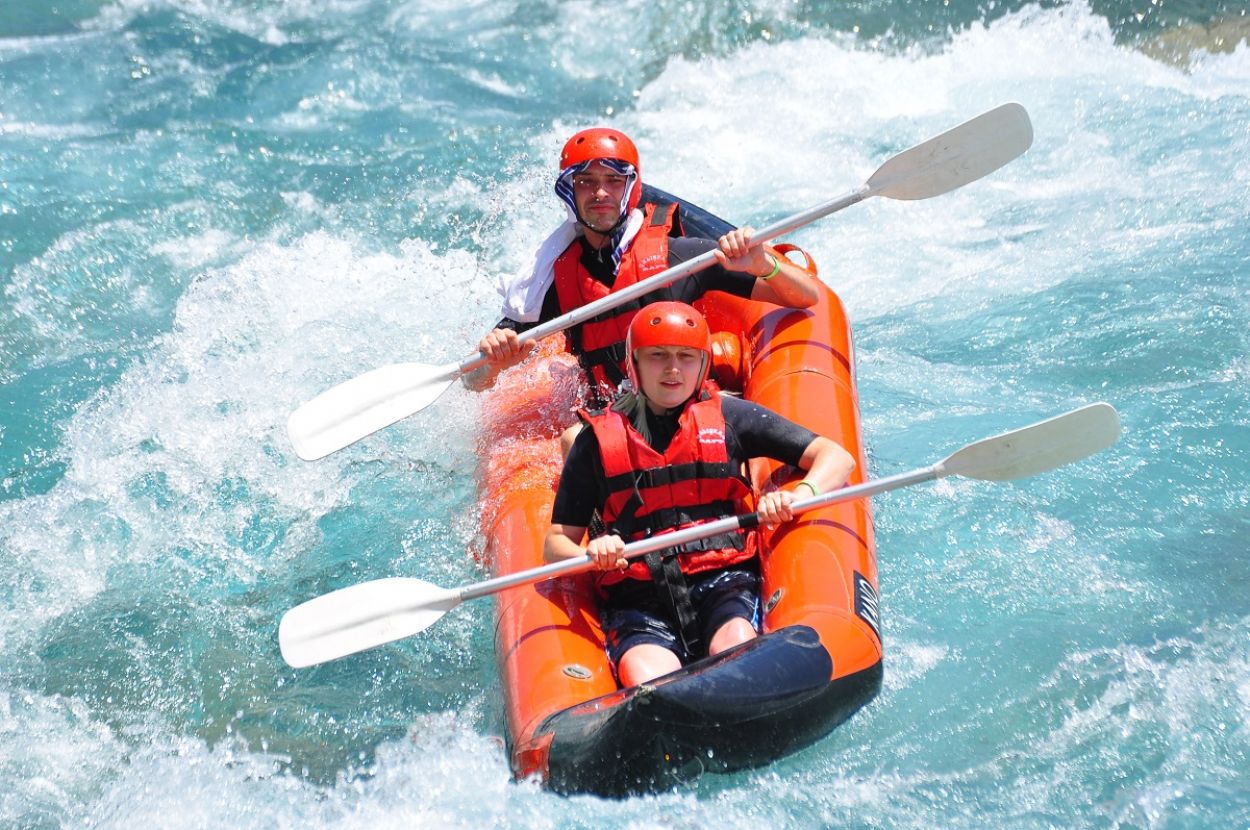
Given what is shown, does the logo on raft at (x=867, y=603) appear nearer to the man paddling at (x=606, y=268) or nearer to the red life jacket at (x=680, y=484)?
the red life jacket at (x=680, y=484)

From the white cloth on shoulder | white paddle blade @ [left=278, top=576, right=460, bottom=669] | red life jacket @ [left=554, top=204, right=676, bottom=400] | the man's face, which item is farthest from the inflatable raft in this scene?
the man's face

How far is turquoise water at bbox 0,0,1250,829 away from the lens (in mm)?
3457

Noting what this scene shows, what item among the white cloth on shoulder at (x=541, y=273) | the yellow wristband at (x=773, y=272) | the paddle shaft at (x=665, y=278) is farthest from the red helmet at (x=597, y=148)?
the yellow wristband at (x=773, y=272)

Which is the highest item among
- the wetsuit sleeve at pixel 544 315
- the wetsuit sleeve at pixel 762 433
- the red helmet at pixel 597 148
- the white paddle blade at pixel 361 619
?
the red helmet at pixel 597 148

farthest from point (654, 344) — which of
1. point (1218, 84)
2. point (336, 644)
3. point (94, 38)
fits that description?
point (94, 38)

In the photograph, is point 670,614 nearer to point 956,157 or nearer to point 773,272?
point 773,272

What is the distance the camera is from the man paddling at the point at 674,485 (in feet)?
10.8

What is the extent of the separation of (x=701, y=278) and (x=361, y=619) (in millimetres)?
1545

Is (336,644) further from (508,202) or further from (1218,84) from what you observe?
(1218,84)

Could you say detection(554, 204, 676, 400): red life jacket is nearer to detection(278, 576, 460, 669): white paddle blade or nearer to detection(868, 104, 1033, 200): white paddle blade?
detection(868, 104, 1033, 200): white paddle blade

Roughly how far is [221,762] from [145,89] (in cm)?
653

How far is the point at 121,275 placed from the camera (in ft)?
22.5

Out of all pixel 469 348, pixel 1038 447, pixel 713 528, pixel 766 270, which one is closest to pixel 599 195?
pixel 766 270

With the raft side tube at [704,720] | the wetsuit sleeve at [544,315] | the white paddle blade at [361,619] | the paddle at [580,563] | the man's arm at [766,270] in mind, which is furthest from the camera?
the wetsuit sleeve at [544,315]
